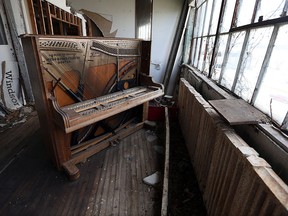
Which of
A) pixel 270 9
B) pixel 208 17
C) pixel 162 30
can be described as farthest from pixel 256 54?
pixel 162 30

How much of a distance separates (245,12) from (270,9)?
0.46m

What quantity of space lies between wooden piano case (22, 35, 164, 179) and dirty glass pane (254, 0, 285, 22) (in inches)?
57.5

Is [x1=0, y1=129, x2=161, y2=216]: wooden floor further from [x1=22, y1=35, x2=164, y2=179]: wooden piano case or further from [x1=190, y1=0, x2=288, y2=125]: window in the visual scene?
[x1=190, y1=0, x2=288, y2=125]: window

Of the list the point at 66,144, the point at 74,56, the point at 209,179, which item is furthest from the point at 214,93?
the point at 66,144

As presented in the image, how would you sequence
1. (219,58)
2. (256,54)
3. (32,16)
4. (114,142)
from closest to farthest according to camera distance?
1. (256,54)
2. (219,58)
3. (114,142)
4. (32,16)

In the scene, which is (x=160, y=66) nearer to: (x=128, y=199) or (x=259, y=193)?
(x=128, y=199)

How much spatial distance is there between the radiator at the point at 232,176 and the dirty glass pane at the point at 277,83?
0.31 meters

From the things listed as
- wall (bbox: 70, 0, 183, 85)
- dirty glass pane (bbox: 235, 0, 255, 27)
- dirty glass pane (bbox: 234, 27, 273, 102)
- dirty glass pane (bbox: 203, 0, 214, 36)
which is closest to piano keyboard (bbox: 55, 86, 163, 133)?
dirty glass pane (bbox: 234, 27, 273, 102)

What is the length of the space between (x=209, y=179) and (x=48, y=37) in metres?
1.86

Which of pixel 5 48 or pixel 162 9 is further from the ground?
pixel 162 9

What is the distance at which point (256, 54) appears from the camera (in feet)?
4.82

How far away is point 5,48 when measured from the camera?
122 inches

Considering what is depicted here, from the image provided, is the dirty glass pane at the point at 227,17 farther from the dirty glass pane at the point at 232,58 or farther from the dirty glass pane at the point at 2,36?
the dirty glass pane at the point at 2,36

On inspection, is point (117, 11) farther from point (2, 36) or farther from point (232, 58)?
point (232, 58)
